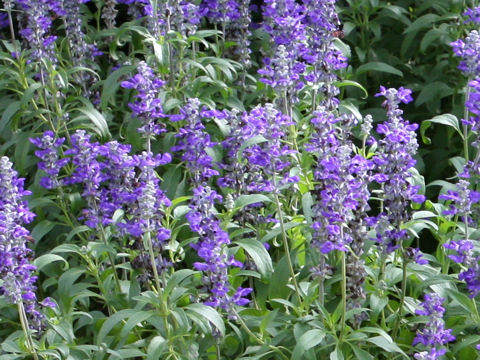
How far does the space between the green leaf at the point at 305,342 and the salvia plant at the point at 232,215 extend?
0.8 inches

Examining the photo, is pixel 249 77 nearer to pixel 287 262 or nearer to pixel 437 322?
pixel 287 262

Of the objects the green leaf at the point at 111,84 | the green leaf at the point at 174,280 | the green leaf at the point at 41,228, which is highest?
the green leaf at the point at 111,84

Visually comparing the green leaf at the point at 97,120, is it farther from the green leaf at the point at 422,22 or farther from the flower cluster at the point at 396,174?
the green leaf at the point at 422,22

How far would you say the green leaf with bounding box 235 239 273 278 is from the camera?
575cm

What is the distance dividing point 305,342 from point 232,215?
3.72 feet

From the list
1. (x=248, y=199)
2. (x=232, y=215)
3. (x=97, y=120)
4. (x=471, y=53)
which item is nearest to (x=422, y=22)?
(x=471, y=53)

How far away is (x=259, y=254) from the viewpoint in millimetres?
5793

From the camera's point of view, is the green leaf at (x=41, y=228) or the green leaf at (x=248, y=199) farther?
the green leaf at (x=41, y=228)

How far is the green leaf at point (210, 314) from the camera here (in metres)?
5.15

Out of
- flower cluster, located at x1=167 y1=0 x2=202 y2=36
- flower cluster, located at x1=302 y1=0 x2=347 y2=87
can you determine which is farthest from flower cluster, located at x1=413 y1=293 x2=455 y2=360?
flower cluster, located at x1=167 y1=0 x2=202 y2=36

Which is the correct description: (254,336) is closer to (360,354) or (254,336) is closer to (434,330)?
(360,354)

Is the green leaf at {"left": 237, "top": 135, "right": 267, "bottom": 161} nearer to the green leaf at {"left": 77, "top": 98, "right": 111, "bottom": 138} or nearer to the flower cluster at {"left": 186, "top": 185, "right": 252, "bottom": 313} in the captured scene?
the flower cluster at {"left": 186, "top": 185, "right": 252, "bottom": 313}

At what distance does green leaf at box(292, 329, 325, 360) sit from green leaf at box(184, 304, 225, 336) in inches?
16.5

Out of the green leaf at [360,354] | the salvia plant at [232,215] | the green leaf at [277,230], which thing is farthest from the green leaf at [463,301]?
the green leaf at [277,230]
